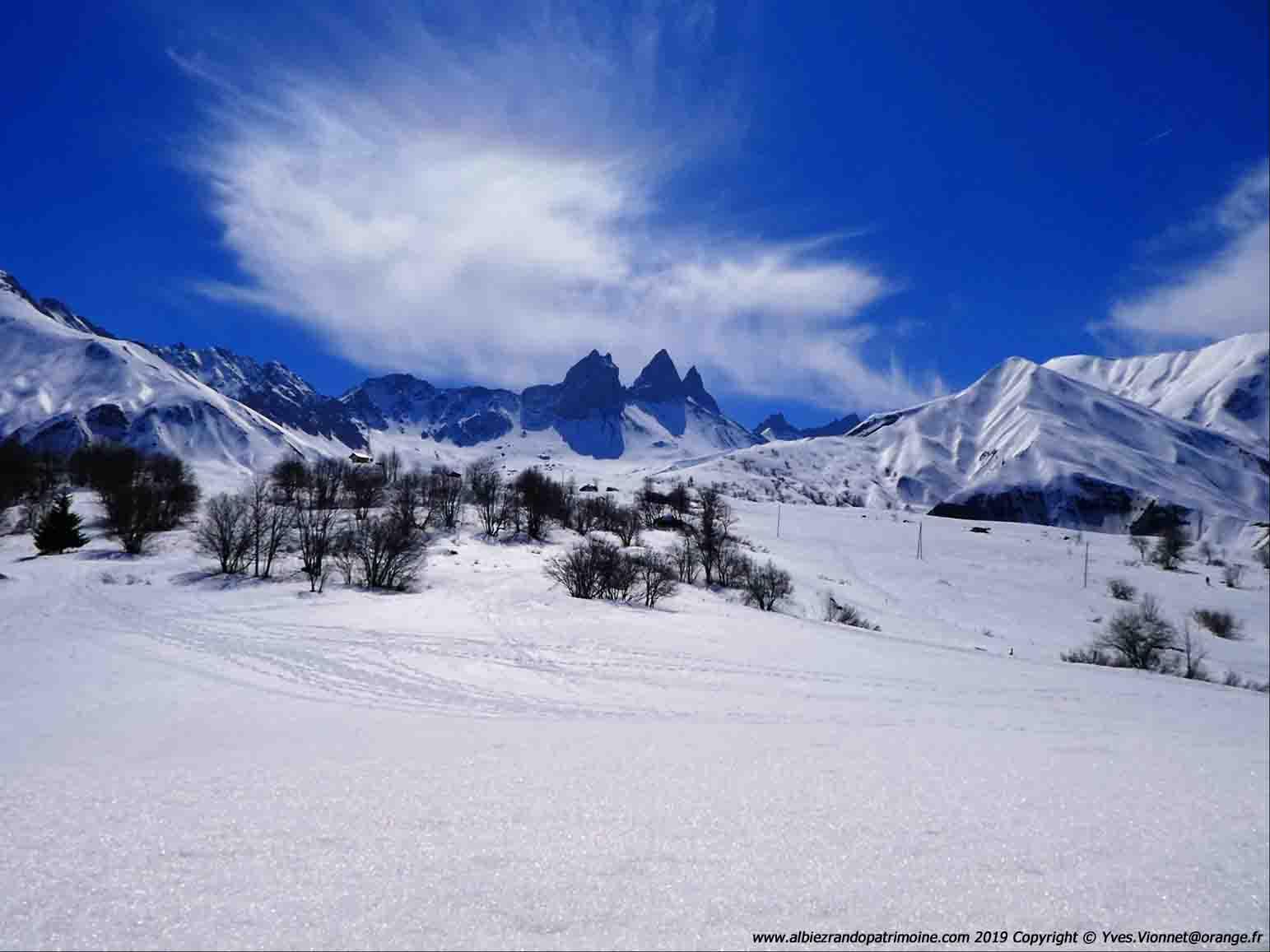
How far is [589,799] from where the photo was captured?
468 centimetres

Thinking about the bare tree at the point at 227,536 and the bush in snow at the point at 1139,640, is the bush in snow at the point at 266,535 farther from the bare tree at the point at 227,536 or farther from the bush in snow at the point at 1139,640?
the bush in snow at the point at 1139,640

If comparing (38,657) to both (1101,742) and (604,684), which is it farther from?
(1101,742)

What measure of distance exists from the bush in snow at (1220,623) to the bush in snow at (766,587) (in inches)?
1151

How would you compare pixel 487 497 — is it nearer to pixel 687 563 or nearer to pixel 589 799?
pixel 687 563

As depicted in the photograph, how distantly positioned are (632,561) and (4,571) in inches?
1141

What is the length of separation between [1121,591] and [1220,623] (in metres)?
7.92

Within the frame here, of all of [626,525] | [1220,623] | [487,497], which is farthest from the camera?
[487,497]

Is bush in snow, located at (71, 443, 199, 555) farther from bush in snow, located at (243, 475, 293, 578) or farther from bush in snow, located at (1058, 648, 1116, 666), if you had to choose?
bush in snow, located at (1058, 648, 1116, 666)

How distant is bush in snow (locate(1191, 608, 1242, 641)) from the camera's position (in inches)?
1678

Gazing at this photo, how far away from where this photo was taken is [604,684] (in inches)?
436

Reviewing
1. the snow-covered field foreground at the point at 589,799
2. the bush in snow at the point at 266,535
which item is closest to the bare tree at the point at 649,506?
the bush in snow at the point at 266,535

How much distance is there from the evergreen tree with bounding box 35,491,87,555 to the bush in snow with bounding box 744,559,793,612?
40.8 m

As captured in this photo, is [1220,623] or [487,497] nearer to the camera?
[1220,623]

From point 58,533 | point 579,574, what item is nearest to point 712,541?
point 579,574
